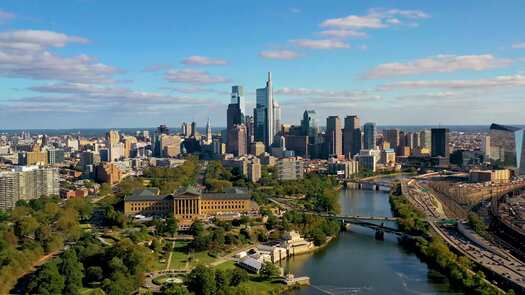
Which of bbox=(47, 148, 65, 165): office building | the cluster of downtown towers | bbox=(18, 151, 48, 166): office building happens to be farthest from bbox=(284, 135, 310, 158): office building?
bbox=(18, 151, 48, 166): office building

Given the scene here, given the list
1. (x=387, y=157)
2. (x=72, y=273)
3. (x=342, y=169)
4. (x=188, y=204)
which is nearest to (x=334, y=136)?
(x=387, y=157)

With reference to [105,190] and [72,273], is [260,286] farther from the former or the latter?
[105,190]

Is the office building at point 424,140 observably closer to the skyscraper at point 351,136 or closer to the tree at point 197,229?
the skyscraper at point 351,136

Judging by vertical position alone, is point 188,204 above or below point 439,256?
above

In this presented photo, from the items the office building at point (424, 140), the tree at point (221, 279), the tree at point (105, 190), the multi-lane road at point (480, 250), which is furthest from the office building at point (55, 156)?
the office building at point (424, 140)

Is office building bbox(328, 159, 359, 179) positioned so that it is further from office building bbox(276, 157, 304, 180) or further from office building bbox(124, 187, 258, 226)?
office building bbox(124, 187, 258, 226)

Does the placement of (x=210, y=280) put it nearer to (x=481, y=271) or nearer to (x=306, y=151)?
(x=481, y=271)

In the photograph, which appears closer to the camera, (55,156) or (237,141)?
(55,156)
